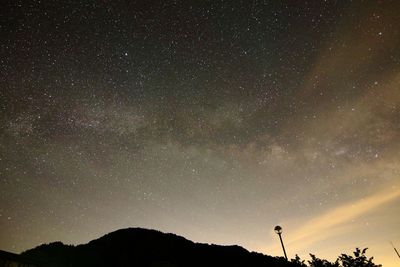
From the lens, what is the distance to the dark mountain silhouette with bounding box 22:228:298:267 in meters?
33.3

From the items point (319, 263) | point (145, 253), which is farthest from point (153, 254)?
point (319, 263)

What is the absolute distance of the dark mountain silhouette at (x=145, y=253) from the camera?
1312 inches

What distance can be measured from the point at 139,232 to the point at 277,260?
844 inches

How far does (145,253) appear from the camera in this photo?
37.0m

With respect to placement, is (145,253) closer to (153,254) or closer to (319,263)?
(153,254)

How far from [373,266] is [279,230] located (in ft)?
61.8

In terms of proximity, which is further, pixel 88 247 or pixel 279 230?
pixel 88 247

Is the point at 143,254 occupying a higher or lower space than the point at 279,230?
higher

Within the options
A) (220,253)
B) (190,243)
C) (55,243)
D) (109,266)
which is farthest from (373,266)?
(55,243)

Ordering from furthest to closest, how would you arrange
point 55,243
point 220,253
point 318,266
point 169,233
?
Result: point 169,233 < point 220,253 < point 55,243 < point 318,266

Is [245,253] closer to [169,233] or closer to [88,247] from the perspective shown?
[169,233]

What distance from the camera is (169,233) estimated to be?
45531mm

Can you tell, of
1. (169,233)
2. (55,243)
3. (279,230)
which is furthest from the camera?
(169,233)

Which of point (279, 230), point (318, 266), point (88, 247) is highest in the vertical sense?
point (88, 247)
